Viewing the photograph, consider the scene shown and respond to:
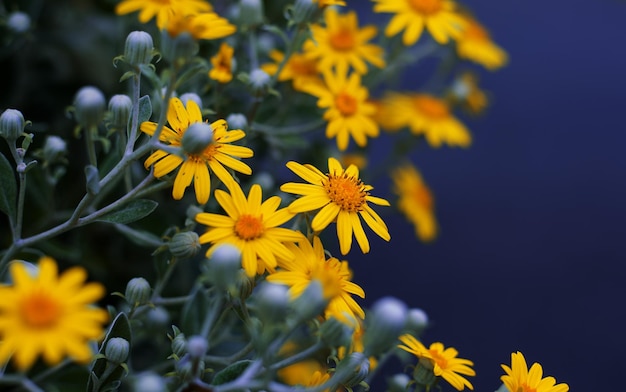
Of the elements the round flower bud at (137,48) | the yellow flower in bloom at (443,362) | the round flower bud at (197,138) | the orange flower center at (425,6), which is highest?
the orange flower center at (425,6)

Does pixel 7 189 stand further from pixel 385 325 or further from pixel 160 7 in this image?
pixel 385 325

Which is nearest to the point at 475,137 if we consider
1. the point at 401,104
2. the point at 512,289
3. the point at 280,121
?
the point at 512,289

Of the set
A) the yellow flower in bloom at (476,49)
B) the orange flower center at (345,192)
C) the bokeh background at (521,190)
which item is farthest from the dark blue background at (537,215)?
the orange flower center at (345,192)

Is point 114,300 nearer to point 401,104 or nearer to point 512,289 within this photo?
point 401,104

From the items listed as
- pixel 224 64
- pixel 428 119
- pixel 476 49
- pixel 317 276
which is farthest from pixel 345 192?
pixel 476 49

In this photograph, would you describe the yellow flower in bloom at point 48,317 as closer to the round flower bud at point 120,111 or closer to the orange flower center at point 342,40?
the round flower bud at point 120,111

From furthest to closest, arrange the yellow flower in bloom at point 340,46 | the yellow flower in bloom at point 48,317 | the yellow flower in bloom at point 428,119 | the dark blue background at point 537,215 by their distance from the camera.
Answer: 1. the dark blue background at point 537,215
2. the yellow flower in bloom at point 428,119
3. the yellow flower in bloom at point 340,46
4. the yellow flower in bloom at point 48,317
